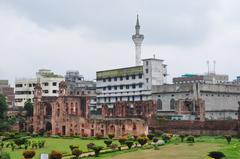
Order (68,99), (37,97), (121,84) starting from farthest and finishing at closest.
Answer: (121,84), (37,97), (68,99)

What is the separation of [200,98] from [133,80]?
17716 mm

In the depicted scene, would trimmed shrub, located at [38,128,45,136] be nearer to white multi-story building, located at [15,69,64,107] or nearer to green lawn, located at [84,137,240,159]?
white multi-story building, located at [15,69,64,107]

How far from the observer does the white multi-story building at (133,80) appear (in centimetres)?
7724

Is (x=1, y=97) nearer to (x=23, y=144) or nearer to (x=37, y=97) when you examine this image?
(x=37, y=97)

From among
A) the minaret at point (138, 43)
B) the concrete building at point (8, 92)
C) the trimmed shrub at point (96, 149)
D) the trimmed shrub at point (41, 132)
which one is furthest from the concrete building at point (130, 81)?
the trimmed shrub at point (96, 149)

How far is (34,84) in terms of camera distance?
306 ft

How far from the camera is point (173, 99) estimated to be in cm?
7350

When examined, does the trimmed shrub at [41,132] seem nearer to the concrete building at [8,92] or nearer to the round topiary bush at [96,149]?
the round topiary bush at [96,149]

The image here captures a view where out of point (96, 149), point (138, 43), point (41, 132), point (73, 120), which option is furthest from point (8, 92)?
point (96, 149)

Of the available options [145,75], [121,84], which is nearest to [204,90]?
[145,75]

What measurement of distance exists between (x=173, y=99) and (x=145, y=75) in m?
7.27

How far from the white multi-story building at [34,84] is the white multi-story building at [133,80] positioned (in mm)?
10712

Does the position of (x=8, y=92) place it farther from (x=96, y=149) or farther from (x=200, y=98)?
(x=96, y=149)

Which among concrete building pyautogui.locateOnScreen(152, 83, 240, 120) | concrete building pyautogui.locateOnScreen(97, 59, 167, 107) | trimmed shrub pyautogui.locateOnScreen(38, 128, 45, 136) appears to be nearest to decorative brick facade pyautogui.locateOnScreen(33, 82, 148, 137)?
trimmed shrub pyautogui.locateOnScreen(38, 128, 45, 136)
